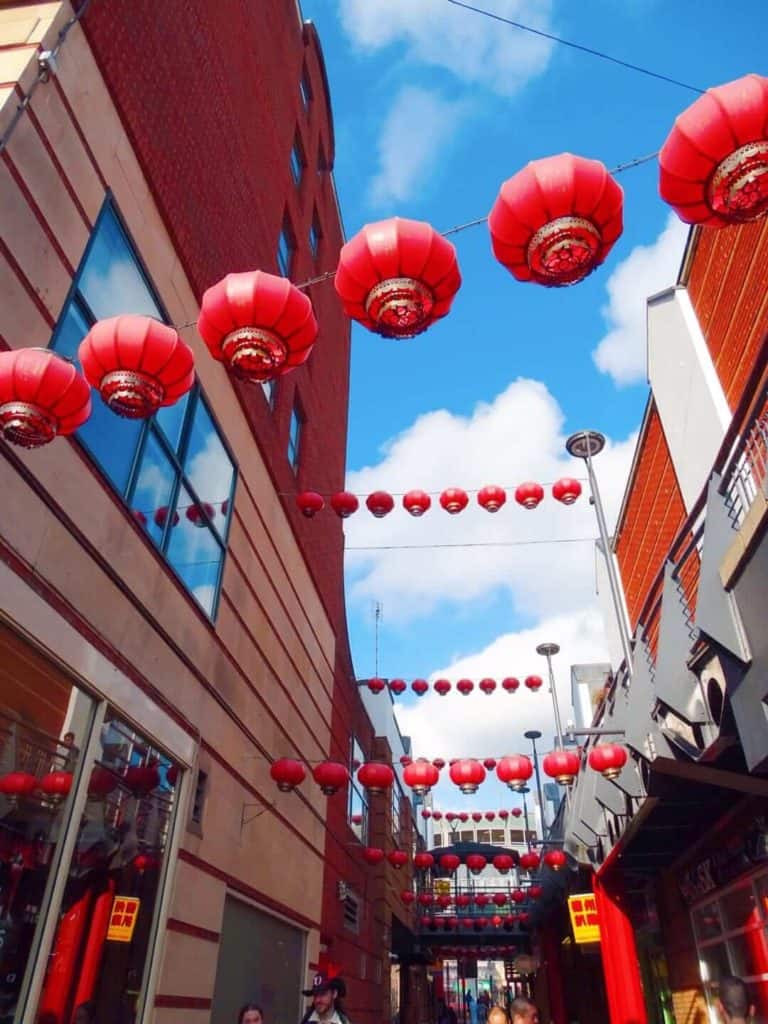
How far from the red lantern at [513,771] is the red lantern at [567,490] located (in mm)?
4483

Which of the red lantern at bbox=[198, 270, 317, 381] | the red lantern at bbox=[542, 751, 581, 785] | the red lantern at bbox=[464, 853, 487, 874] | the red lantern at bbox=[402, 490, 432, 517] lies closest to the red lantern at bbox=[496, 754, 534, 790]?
the red lantern at bbox=[542, 751, 581, 785]

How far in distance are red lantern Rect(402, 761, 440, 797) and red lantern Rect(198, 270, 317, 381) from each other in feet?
29.0

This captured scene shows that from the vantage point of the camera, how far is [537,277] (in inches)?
177

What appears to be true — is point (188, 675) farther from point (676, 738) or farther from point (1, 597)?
point (676, 738)

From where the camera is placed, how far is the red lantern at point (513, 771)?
11.6 m

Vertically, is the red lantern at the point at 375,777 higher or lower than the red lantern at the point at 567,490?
lower

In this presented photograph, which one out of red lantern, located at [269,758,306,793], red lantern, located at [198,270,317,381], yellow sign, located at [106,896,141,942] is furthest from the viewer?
red lantern, located at [269,758,306,793]

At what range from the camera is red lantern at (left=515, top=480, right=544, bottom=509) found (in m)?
11.5

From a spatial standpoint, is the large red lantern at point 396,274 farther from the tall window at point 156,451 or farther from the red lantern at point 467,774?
the red lantern at point 467,774

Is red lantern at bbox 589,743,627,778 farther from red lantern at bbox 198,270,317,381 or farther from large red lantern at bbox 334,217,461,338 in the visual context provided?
red lantern at bbox 198,270,317,381

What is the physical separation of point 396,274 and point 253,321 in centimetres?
111

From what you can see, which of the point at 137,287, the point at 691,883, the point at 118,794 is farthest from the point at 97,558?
the point at 691,883

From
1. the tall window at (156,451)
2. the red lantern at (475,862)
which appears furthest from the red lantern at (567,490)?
the red lantern at (475,862)

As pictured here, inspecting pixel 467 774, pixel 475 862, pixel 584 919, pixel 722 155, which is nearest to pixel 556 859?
pixel 584 919
